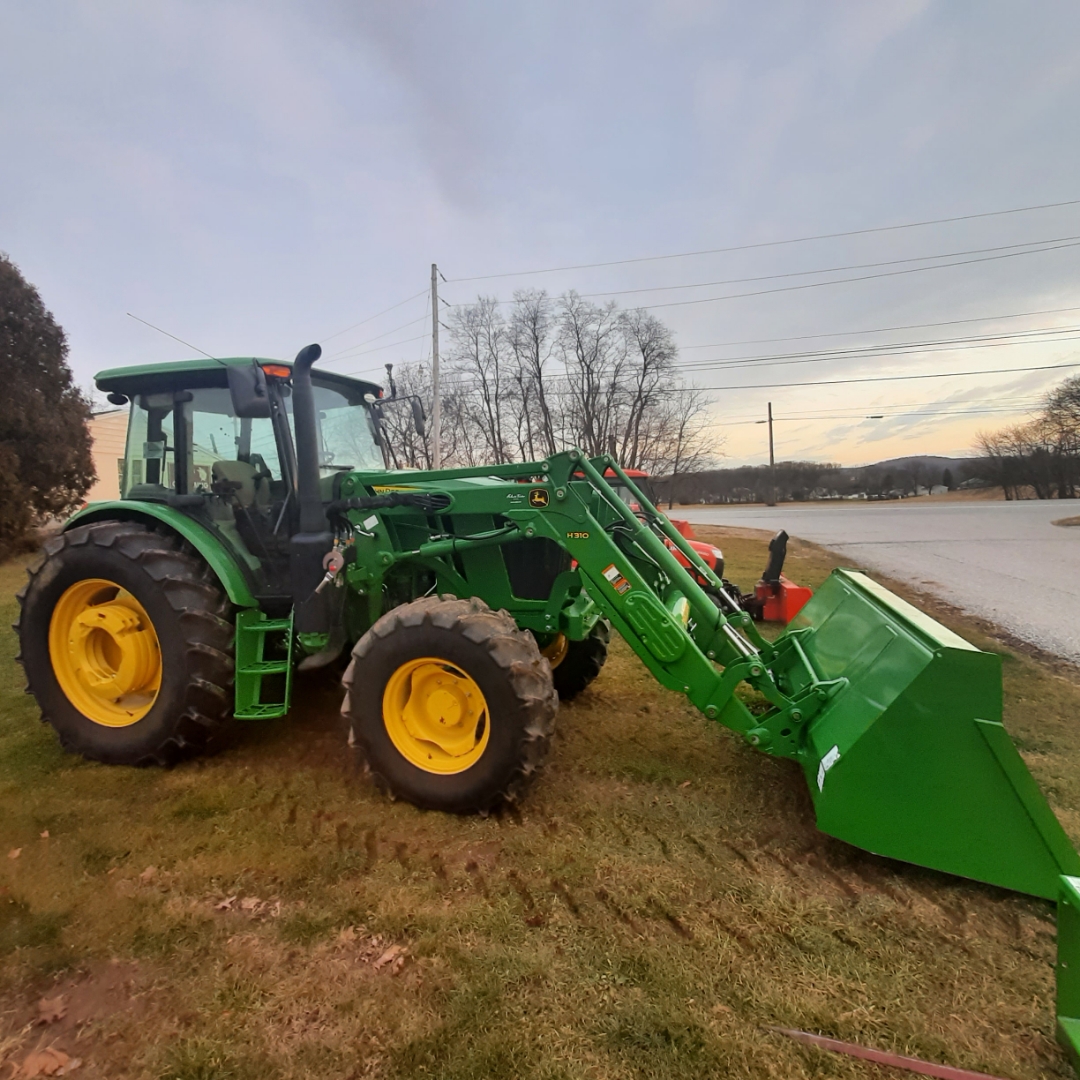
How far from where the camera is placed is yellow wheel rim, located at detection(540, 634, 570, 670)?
486 cm

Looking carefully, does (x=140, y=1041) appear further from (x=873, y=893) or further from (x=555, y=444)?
(x=555, y=444)

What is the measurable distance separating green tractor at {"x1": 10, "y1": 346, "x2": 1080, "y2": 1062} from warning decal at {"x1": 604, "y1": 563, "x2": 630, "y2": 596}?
0.03ft

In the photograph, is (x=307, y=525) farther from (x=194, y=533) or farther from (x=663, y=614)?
(x=663, y=614)

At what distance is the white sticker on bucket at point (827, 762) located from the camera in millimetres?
2758

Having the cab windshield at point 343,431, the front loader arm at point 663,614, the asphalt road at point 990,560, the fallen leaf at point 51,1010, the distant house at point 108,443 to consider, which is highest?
the distant house at point 108,443

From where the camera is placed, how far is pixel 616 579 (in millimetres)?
3385

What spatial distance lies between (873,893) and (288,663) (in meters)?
3.01

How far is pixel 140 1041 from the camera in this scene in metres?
2.03

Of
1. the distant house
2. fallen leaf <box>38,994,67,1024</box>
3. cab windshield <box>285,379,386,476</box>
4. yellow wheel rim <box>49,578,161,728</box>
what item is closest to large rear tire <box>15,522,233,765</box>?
yellow wheel rim <box>49,578,161,728</box>

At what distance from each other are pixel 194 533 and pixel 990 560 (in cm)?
1458

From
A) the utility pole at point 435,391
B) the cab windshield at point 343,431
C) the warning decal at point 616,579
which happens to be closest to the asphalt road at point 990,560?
the warning decal at point 616,579

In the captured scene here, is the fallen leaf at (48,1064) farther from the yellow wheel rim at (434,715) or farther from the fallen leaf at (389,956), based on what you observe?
the yellow wheel rim at (434,715)

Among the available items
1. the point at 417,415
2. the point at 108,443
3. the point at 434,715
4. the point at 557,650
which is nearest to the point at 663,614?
the point at 434,715

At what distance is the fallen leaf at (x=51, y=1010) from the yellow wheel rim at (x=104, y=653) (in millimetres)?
1825
